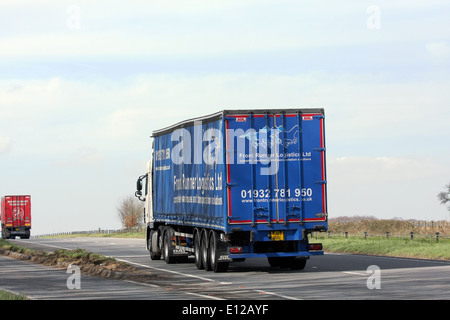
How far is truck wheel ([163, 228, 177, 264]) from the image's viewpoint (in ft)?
91.6

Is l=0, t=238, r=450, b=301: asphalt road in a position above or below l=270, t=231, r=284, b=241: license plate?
below

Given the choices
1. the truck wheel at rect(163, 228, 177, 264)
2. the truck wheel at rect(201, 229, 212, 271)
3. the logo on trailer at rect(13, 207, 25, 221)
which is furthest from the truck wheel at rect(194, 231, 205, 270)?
the logo on trailer at rect(13, 207, 25, 221)

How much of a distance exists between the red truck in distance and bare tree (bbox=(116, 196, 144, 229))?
26.2 m

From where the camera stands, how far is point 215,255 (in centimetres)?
2294

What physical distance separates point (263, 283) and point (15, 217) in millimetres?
53452

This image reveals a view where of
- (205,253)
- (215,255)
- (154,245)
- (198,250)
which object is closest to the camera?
(215,255)

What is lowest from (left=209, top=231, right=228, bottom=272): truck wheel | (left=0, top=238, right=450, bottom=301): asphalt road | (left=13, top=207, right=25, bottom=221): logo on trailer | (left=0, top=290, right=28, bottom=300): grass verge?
(left=0, top=238, right=450, bottom=301): asphalt road

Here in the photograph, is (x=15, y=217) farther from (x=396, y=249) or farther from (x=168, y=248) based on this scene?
(x=396, y=249)

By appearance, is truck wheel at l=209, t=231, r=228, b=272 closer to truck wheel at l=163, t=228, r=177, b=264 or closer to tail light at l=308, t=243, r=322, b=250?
tail light at l=308, t=243, r=322, b=250

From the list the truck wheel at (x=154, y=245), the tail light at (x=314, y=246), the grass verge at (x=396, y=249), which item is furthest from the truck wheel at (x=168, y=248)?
the grass verge at (x=396, y=249)

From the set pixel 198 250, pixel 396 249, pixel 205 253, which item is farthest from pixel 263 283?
pixel 396 249

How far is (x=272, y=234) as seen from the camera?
72.5 ft
